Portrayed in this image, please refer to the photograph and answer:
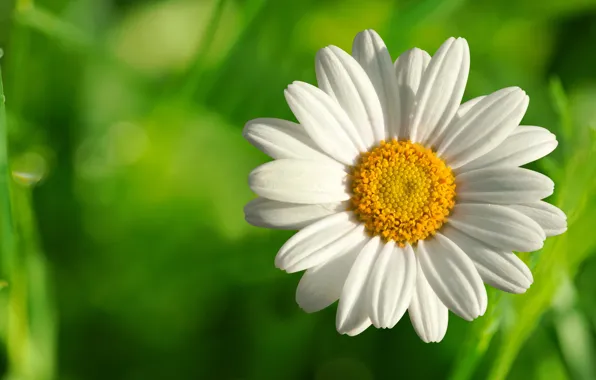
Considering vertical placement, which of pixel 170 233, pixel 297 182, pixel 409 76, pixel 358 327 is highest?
pixel 409 76

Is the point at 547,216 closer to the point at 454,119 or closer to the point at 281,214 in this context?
the point at 454,119

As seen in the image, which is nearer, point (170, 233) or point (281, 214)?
point (281, 214)

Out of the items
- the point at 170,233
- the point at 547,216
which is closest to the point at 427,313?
the point at 547,216

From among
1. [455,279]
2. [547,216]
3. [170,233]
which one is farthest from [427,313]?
→ [170,233]

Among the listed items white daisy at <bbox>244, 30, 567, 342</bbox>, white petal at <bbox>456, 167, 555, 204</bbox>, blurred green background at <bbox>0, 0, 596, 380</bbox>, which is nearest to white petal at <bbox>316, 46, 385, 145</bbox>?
white daisy at <bbox>244, 30, 567, 342</bbox>

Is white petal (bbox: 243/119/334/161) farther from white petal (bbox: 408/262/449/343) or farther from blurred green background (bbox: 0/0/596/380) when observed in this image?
blurred green background (bbox: 0/0/596/380)

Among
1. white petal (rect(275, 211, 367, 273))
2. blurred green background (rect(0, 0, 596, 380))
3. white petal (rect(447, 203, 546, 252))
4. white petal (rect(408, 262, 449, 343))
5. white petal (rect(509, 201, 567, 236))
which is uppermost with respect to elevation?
white petal (rect(509, 201, 567, 236))

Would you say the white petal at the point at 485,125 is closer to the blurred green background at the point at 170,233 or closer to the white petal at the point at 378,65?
the white petal at the point at 378,65

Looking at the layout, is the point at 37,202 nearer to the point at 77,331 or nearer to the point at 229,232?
the point at 77,331

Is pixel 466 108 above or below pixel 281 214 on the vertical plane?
above
